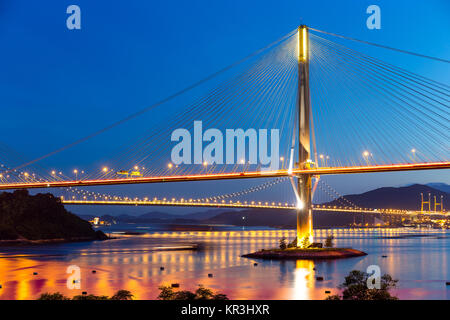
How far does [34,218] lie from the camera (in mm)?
73438

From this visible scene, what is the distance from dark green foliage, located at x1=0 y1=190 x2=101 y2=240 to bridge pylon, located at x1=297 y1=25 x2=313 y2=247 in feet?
148

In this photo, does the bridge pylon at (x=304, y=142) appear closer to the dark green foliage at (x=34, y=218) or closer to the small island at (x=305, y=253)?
the small island at (x=305, y=253)

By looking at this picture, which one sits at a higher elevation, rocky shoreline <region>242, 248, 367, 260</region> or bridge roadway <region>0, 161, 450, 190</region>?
bridge roadway <region>0, 161, 450, 190</region>

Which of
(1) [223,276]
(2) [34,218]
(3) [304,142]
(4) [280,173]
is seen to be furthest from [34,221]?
(1) [223,276]

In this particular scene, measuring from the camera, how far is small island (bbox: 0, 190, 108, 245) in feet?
225

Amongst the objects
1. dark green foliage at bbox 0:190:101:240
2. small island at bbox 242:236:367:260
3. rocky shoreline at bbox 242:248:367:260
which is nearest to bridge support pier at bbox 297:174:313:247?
small island at bbox 242:236:367:260

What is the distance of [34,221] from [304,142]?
164 feet

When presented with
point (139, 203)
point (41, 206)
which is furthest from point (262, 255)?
point (41, 206)

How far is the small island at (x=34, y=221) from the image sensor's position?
68.6m

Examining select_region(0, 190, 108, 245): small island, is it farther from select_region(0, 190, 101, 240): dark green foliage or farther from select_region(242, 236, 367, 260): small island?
select_region(242, 236, 367, 260): small island

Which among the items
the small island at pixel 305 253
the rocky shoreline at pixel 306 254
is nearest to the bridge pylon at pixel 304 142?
the small island at pixel 305 253
